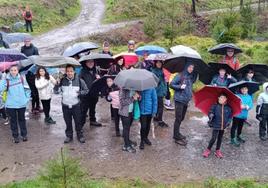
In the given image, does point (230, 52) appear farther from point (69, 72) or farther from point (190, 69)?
point (69, 72)

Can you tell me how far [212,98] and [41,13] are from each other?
80.8 feet

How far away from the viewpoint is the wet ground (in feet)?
26.0

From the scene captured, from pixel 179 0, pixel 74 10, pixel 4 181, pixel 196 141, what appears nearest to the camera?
pixel 4 181

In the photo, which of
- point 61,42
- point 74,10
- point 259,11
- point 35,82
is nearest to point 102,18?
point 74,10

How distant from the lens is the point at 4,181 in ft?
24.8

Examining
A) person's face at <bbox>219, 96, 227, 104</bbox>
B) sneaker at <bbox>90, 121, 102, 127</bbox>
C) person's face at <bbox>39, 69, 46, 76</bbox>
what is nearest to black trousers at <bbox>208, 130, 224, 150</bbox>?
person's face at <bbox>219, 96, 227, 104</bbox>

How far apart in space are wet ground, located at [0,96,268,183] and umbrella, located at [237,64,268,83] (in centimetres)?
145

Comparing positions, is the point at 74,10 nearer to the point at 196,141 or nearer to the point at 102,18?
the point at 102,18

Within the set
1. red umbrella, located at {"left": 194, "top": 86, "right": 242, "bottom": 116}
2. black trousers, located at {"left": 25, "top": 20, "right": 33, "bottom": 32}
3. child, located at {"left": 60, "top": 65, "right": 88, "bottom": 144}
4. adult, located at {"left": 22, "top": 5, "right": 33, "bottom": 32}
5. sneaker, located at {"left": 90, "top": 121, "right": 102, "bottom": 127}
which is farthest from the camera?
black trousers, located at {"left": 25, "top": 20, "right": 33, "bottom": 32}

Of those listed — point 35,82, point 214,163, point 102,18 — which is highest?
point 102,18

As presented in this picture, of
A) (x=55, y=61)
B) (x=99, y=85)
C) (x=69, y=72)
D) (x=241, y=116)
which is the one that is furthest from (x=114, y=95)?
(x=241, y=116)

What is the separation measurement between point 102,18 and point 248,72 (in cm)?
2505

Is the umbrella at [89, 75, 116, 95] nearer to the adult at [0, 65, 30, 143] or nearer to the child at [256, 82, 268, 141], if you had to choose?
the adult at [0, 65, 30, 143]

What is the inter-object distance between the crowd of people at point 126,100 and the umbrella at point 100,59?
0.05 metres
